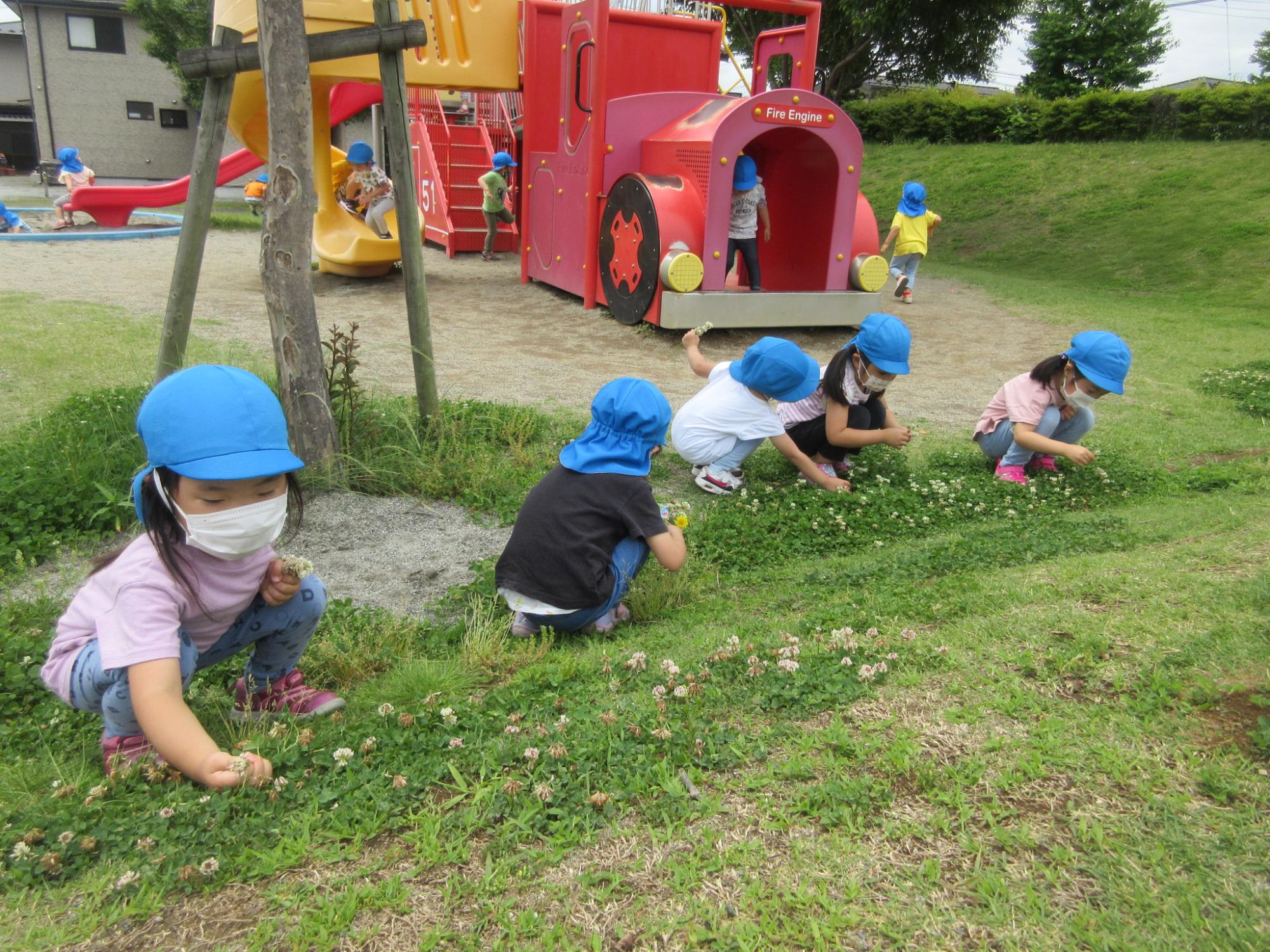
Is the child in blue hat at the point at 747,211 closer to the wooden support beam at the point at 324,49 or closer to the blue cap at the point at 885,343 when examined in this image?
the blue cap at the point at 885,343

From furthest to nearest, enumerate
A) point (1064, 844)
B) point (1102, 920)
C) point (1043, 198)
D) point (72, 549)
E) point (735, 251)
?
point (1043, 198) → point (735, 251) → point (72, 549) → point (1064, 844) → point (1102, 920)

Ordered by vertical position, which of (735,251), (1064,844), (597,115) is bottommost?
(1064,844)

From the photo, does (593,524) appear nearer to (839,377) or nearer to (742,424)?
(742,424)

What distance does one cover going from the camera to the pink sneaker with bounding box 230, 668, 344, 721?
2.89 metres

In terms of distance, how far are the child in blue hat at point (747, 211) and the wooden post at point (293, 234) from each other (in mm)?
5828

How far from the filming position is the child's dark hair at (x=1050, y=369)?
18.2 feet

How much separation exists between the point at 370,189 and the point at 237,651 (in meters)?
10.7

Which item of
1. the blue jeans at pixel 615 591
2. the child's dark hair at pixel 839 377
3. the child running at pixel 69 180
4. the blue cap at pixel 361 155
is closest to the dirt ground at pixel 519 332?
the blue cap at pixel 361 155

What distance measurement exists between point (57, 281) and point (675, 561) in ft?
35.5

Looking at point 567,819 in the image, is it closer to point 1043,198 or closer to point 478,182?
point 478,182

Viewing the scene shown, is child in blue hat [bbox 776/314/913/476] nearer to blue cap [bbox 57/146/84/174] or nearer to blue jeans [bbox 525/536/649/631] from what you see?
blue jeans [bbox 525/536/649/631]

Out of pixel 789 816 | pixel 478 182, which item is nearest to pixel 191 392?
pixel 789 816

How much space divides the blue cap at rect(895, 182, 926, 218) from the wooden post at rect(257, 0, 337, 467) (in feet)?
31.8

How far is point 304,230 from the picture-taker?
4629 mm
